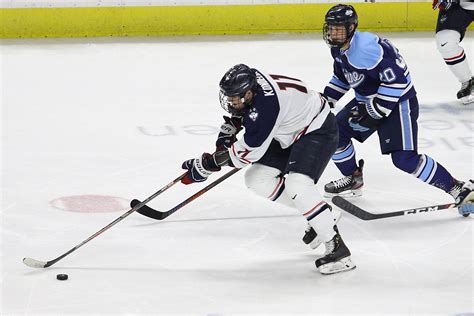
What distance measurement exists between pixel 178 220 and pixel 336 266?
0.81m

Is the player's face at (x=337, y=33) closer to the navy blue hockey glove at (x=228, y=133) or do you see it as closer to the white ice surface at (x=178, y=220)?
the navy blue hockey glove at (x=228, y=133)

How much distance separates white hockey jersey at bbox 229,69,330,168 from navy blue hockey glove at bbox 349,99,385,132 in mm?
474

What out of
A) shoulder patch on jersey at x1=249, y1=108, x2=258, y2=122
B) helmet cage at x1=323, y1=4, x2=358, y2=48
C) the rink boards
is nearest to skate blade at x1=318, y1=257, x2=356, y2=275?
shoulder patch on jersey at x1=249, y1=108, x2=258, y2=122

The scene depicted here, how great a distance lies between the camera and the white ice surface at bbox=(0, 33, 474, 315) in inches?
126

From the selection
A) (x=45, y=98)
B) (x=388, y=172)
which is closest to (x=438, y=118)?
(x=388, y=172)

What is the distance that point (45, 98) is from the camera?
600cm

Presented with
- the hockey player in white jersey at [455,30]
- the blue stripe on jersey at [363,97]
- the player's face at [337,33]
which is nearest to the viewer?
the player's face at [337,33]

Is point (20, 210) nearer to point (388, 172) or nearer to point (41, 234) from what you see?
point (41, 234)

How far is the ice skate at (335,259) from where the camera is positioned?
11.1 feet

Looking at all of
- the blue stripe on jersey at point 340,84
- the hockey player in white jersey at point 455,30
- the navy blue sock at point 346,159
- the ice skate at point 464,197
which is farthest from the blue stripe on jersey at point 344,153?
the hockey player in white jersey at point 455,30

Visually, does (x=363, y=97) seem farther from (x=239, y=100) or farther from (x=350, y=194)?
(x=239, y=100)

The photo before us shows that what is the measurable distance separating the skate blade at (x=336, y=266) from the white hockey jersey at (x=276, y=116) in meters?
0.43

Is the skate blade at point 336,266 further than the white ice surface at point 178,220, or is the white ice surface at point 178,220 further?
the skate blade at point 336,266

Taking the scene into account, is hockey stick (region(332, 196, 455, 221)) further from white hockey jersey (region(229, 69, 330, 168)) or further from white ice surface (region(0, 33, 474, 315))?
white hockey jersey (region(229, 69, 330, 168))
